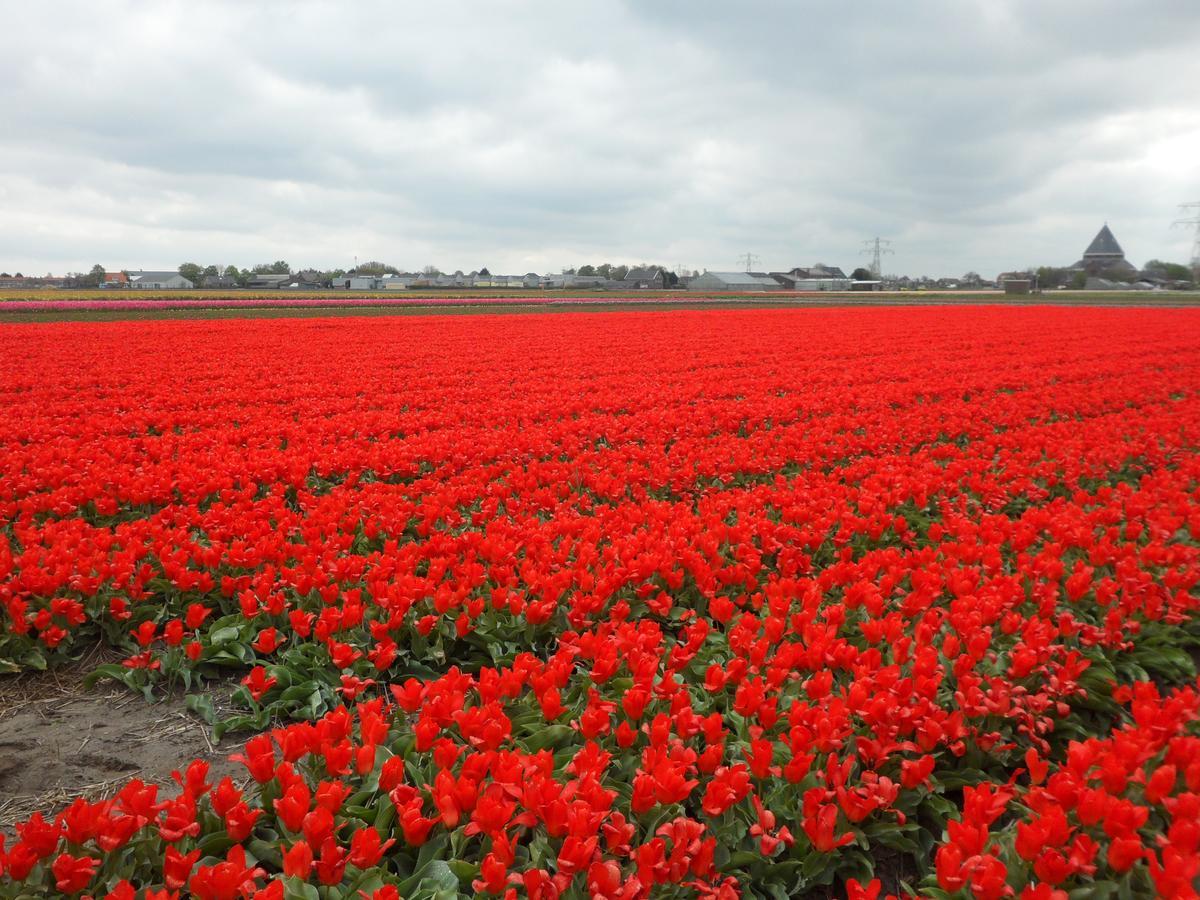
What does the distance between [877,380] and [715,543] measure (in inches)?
418

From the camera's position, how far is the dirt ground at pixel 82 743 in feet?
10.9

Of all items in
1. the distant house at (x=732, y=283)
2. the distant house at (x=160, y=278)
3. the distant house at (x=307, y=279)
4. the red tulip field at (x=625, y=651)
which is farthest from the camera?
the distant house at (x=732, y=283)

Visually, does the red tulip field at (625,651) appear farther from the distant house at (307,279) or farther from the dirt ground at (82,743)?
the distant house at (307,279)

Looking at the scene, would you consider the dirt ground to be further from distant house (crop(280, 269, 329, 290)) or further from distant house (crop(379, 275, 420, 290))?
distant house (crop(280, 269, 329, 290))

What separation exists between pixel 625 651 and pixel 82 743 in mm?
2766

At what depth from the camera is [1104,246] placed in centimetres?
12825

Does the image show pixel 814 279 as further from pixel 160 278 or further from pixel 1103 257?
pixel 160 278

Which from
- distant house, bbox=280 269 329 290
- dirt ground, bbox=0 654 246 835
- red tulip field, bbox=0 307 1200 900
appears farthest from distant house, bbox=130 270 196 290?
dirt ground, bbox=0 654 246 835

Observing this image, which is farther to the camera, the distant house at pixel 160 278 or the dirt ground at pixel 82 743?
the distant house at pixel 160 278

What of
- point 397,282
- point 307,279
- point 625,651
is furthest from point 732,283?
point 625,651

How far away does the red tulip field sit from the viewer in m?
2.53

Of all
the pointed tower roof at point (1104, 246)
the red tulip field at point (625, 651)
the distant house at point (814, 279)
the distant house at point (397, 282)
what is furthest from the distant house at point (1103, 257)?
the red tulip field at point (625, 651)

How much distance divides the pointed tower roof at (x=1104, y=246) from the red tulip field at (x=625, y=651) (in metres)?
146

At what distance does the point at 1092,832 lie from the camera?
266 cm
